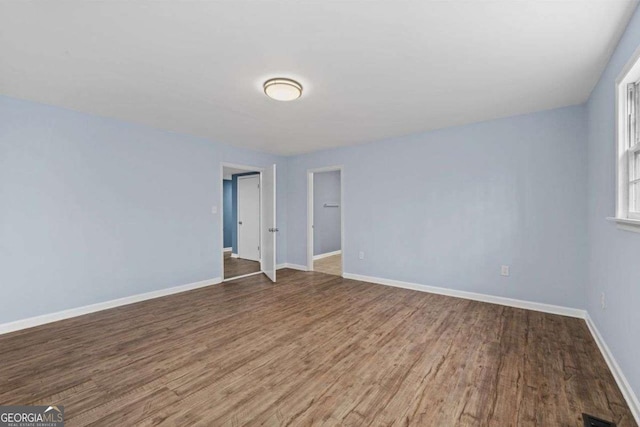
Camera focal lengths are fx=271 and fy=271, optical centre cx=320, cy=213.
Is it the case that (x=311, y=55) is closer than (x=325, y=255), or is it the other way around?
(x=311, y=55)

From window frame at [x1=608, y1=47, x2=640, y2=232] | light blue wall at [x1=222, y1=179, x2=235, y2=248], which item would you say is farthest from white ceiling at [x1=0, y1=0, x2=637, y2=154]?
light blue wall at [x1=222, y1=179, x2=235, y2=248]

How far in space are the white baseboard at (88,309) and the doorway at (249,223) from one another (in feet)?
3.05

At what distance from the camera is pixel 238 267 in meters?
5.91

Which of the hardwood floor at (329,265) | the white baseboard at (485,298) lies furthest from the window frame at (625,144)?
the hardwood floor at (329,265)

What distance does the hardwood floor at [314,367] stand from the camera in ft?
5.49

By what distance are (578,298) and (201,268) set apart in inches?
199

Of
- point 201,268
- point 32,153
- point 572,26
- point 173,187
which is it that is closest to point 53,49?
point 32,153

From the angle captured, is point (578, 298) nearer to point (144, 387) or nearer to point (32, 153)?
point (144, 387)

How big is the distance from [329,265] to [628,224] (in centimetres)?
482

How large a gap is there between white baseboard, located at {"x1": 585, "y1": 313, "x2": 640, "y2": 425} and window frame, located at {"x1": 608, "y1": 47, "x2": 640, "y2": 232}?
104 centimetres

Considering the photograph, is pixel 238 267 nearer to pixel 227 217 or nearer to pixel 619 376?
pixel 227 217

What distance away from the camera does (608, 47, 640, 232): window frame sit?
74.4 inches

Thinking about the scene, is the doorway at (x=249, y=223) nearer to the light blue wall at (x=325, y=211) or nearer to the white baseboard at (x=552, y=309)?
the light blue wall at (x=325, y=211)

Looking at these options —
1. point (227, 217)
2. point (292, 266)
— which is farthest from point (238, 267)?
point (227, 217)
